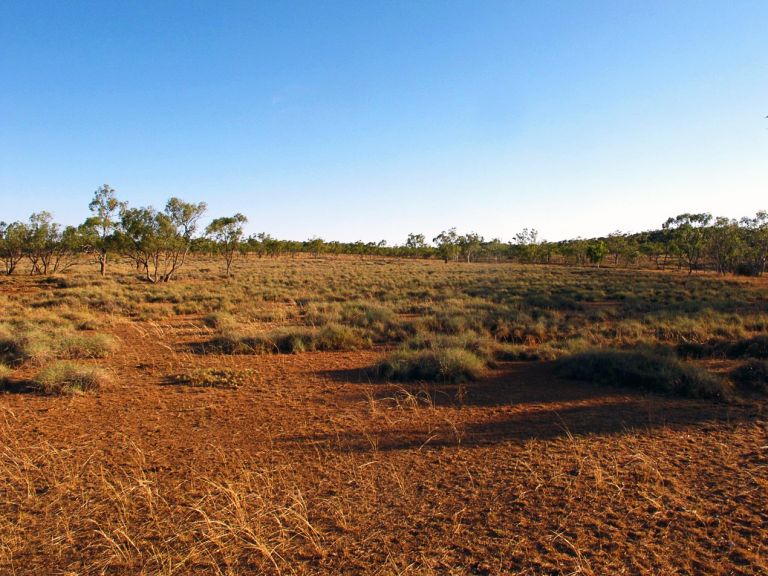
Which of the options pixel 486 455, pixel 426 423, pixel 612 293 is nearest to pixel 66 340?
pixel 426 423

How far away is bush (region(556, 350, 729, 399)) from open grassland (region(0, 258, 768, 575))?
41 mm

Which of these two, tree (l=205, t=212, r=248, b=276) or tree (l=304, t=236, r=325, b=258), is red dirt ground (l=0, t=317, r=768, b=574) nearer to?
tree (l=205, t=212, r=248, b=276)

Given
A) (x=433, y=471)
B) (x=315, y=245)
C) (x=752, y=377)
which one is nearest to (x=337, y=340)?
(x=433, y=471)

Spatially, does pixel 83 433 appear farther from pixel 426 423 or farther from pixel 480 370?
pixel 480 370

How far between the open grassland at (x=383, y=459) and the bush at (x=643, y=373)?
4cm

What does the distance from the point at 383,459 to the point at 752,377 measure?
25.4 ft

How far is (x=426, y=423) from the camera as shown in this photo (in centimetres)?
644

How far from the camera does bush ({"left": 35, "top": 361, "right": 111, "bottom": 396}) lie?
7.84 metres

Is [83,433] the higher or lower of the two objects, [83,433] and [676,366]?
the lower

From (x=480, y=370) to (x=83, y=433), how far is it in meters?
7.18

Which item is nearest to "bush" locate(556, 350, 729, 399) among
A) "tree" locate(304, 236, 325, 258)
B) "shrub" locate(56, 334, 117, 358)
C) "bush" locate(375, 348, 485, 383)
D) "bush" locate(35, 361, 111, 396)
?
"bush" locate(375, 348, 485, 383)

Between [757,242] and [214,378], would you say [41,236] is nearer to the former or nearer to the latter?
[214,378]

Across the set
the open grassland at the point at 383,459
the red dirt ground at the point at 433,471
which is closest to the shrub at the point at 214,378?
the open grassland at the point at 383,459

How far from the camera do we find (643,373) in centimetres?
822
